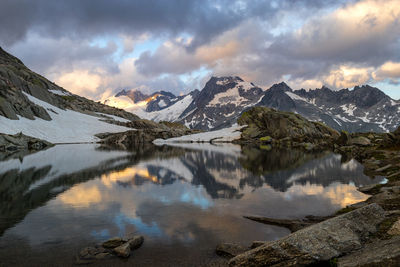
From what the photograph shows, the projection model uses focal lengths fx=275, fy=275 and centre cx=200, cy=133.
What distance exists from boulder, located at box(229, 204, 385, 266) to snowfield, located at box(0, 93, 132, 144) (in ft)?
340

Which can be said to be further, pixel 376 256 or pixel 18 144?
pixel 18 144

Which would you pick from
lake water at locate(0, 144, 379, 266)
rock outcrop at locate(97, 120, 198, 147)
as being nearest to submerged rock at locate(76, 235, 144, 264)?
lake water at locate(0, 144, 379, 266)

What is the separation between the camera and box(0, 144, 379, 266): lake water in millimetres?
14055

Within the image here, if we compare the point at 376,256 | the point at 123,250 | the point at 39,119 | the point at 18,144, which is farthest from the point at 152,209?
the point at 39,119

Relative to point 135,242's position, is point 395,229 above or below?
above

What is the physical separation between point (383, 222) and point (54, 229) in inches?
713

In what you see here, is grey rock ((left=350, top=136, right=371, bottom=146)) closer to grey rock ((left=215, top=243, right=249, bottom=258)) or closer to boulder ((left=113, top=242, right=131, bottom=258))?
grey rock ((left=215, top=243, right=249, bottom=258))

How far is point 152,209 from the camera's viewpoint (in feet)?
71.8

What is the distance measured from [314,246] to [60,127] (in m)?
140

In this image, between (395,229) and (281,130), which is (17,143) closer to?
(395,229)

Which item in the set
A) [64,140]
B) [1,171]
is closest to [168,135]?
[64,140]

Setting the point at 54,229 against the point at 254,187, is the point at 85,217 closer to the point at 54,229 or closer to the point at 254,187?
the point at 54,229

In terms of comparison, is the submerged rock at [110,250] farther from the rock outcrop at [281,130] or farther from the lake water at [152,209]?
the rock outcrop at [281,130]

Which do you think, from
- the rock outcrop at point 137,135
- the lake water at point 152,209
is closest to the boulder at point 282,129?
the rock outcrop at point 137,135
